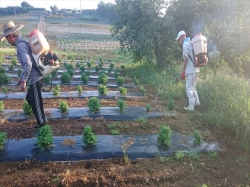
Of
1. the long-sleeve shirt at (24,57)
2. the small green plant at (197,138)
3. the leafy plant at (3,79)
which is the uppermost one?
the long-sleeve shirt at (24,57)

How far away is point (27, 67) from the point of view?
494 cm

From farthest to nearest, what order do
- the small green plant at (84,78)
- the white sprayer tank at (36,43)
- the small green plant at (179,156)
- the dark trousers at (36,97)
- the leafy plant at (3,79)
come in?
the small green plant at (84,78) < the leafy plant at (3,79) < the dark trousers at (36,97) < the white sprayer tank at (36,43) < the small green plant at (179,156)

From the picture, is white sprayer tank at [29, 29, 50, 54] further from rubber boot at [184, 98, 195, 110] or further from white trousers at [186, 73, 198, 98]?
rubber boot at [184, 98, 195, 110]

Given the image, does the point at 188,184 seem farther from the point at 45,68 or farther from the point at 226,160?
the point at 45,68

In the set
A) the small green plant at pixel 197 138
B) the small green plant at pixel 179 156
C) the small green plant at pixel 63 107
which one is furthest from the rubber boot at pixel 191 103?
the small green plant at pixel 63 107

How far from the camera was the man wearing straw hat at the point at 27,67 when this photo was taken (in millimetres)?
4957

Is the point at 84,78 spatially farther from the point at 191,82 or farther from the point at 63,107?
the point at 191,82

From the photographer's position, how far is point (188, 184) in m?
4.03

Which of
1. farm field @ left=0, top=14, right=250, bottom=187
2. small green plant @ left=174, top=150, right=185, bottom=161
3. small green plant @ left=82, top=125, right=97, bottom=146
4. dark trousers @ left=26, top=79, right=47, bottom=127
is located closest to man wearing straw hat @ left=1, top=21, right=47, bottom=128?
dark trousers @ left=26, top=79, right=47, bottom=127

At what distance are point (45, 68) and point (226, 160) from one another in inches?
158

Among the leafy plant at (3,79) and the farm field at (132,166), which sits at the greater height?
the leafy plant at (3,79)

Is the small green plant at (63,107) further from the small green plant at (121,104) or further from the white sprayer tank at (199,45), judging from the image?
the white sprayer tank at (199,45)

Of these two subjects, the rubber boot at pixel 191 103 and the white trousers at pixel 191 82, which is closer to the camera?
the white trousers at pixel 191 82

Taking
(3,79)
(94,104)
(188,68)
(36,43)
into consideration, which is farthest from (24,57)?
(3,79)
